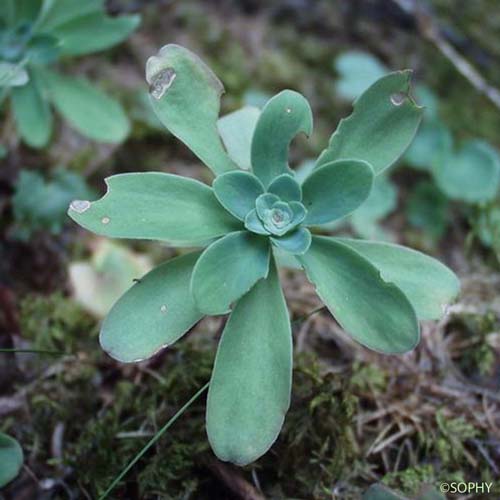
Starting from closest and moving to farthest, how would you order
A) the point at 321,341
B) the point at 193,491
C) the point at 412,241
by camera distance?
the point at 193,491 → the point at 321,341 → the point at 412,241

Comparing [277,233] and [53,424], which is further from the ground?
[277,233]

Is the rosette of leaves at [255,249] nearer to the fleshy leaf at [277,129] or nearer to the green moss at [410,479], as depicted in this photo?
the fleshy leaf at [277,129]

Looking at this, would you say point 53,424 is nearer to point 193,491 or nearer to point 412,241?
point 193,491

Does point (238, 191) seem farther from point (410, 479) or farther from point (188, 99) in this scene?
point (410, 479)

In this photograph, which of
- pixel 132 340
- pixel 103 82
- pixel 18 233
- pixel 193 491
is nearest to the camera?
pixel 132 340

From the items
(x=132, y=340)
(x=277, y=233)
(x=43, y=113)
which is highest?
(x=277, y=233)

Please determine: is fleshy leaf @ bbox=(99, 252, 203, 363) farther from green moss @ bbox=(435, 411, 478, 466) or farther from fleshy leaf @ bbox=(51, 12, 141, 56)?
fleshy leaf @ bbox=(51, 12, 141, 56)

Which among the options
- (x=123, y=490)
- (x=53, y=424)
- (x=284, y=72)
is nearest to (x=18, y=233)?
(x=53, y=424)

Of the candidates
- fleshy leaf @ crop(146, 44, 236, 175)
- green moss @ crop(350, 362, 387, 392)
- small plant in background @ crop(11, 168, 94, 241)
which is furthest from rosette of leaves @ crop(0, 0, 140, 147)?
green moss @ crop(350, 362, 387, 392)

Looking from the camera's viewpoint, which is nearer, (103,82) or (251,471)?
(251,471)

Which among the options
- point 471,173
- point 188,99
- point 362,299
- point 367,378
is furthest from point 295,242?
point 471,173
